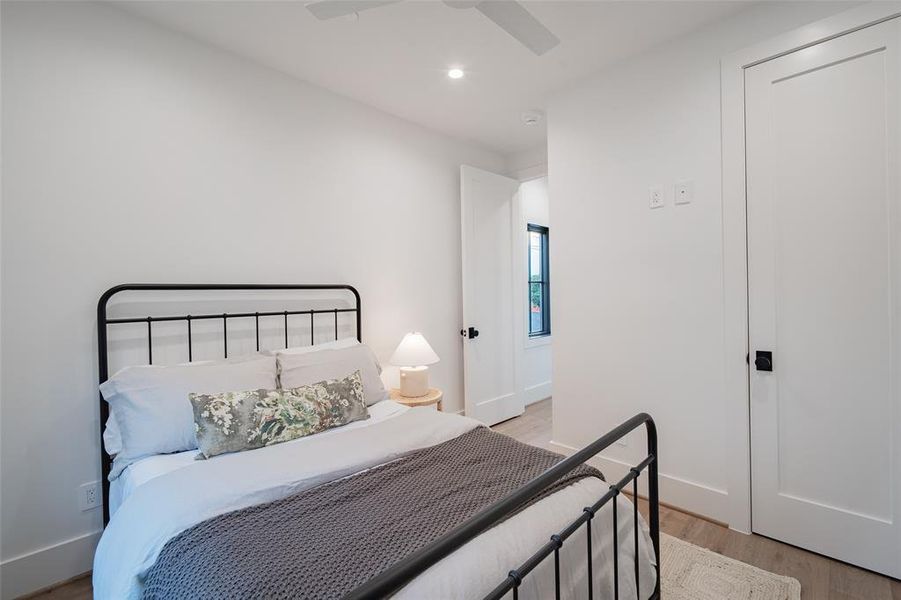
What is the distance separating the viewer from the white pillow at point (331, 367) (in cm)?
212

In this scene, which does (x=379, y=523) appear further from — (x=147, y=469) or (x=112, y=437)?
(x=112, y=437)

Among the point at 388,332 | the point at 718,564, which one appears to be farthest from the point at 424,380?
the point at 718,564

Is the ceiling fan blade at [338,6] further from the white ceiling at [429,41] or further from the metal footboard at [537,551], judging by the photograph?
the metal footboard at [537,551]

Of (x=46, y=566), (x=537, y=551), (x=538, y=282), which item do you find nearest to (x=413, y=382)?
(x=537, y=551)

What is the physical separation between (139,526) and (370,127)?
106 inches

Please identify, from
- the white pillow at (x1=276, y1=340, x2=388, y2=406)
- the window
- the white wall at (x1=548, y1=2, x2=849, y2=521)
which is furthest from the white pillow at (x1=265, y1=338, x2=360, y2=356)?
the window

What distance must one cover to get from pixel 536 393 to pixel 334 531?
3809 mm

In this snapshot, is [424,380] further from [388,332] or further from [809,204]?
[809,204]

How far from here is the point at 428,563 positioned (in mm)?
771

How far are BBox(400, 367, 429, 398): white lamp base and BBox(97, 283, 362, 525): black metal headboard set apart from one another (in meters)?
0.43

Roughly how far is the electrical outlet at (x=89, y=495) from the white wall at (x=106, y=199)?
0.11 ft

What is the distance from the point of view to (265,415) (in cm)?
177

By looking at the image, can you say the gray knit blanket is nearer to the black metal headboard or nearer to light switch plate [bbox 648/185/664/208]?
the black metal headboard

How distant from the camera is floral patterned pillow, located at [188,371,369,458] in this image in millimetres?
1676
